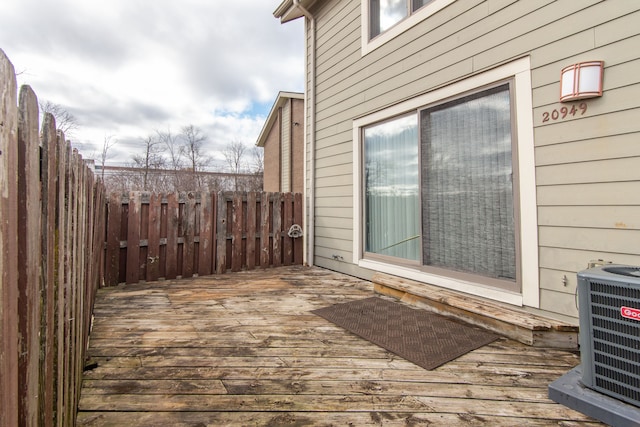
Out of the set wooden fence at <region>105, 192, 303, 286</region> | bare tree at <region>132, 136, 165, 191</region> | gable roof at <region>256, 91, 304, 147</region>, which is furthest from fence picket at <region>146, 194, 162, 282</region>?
bare tree at <region>132, 136, 165, 191</region>

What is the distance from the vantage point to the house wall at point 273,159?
12383mm

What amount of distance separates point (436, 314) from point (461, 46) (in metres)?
2.43

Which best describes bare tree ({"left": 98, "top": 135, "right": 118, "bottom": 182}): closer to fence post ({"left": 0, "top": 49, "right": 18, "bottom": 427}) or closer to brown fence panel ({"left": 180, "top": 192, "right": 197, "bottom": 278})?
brown fence panel ({"left": 180, "top": 192, "right": 197, "bottom": 278})

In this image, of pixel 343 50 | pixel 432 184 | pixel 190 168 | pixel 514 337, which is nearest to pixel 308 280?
pixel 432 184

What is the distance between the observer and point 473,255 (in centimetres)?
300

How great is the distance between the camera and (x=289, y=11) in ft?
17.8

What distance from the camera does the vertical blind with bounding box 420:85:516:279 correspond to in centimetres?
275

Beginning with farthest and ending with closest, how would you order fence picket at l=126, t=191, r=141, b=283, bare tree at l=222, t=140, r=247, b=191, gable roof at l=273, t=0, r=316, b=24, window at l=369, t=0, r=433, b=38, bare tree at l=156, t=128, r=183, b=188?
bare tree at l=222, t=140, r=247, b=191 → bare tree at l=156, t=128, r=183, b=188 → gable roof at l=273, t=0, r=316, b=24 → fence picket at l=126, t=191, r=141, b=283 → window at l=369, t=0, r=433, b=38

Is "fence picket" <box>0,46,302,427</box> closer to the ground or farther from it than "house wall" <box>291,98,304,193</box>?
closer to the ground

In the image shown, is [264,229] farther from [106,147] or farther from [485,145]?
[106,147]

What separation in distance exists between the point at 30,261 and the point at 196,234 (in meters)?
4.07

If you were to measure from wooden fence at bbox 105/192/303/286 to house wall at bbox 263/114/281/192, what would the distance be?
726cm

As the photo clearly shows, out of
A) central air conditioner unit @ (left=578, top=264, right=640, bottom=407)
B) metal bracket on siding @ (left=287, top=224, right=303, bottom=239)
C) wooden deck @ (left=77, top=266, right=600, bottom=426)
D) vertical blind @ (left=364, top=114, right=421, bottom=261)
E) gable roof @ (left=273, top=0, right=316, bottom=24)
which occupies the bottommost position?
wooden deck @ (left=77, top=266, right=600, bottom=426)

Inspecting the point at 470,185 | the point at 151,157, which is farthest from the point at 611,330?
the point at 151,157
